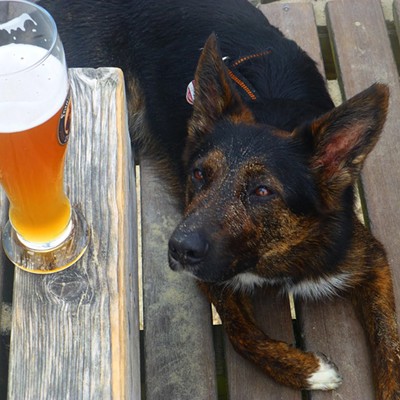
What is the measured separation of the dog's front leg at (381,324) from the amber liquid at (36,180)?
5.33 feet

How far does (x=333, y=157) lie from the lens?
8.35ft

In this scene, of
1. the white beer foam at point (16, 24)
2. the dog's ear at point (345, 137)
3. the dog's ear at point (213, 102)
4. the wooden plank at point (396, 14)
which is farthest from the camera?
the wooden plank at point (396, 14)

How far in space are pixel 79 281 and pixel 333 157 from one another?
1.22 m

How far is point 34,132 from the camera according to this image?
1.32 metres

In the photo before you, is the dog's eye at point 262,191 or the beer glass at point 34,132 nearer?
the beer glass at point 34,132

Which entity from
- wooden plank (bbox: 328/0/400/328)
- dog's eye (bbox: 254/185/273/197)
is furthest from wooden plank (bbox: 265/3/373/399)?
dog's eye (bbox: 254/185/273/197)

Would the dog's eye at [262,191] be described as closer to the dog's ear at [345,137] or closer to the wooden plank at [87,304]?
the dog's ear at [345,137]

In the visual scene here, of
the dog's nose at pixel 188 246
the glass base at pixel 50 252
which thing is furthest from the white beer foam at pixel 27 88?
the dog's nose at pixel 188 246

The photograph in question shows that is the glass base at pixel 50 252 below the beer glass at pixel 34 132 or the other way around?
below

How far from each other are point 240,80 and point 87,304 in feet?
5.93

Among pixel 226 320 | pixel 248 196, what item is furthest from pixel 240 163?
pixel 226 320

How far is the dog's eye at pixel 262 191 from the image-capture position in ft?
8.32

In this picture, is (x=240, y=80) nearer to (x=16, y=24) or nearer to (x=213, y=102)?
(x=213, y=102)

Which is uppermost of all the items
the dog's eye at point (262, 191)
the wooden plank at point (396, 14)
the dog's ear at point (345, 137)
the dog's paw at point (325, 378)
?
the wooden plank at point (396, 14)
